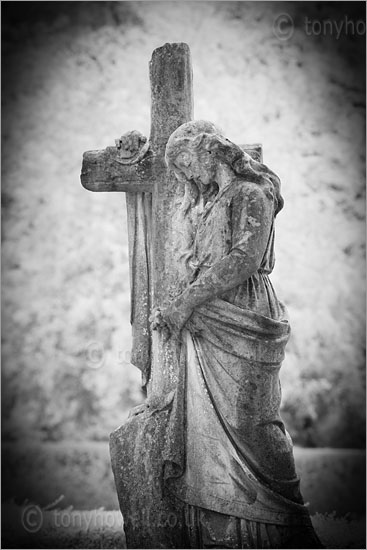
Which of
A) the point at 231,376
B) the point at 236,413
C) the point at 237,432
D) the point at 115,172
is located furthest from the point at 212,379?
the point at 115,172

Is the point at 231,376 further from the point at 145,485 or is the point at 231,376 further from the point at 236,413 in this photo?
the point at 145,485

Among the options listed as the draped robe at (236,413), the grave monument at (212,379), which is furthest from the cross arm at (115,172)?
the draped robe at (236,413)

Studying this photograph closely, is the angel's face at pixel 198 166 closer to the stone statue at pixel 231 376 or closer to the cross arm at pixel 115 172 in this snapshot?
the stone statue at pixel 231 376

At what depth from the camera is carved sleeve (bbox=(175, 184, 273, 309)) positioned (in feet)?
15.6

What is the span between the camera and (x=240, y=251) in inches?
187

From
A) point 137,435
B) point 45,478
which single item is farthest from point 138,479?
point 45,478

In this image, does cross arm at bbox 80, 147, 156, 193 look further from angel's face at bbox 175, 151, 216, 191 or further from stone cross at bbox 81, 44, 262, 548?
angel's face at bbox 175, 151, 216, 191

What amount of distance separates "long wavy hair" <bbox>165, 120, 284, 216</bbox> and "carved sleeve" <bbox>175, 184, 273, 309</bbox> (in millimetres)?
131

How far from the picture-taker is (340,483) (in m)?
8.14

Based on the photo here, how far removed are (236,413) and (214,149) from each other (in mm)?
1691

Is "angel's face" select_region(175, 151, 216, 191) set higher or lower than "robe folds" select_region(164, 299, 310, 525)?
higher

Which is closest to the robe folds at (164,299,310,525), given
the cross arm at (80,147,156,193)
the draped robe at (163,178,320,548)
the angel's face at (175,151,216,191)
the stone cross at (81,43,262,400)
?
the draped robe at (163,178,320,548)

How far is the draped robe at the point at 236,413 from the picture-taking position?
4.71 m

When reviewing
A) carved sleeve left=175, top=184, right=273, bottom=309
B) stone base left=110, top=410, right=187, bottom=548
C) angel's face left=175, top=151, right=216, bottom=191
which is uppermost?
angel's face left=175, top=151, right=216, bottom=191
